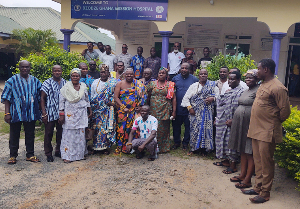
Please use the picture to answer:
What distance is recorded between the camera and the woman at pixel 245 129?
4082 millimetres

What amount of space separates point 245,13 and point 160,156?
5.11 meters

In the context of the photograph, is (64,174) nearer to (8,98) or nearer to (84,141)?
(84,141)

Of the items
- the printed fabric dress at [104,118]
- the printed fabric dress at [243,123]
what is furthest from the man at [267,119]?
the printed fabric dress at [104,118]

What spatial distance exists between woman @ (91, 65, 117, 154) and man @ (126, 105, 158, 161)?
49cm

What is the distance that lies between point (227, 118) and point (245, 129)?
1.84 ft

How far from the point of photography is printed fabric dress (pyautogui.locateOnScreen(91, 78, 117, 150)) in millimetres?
5473

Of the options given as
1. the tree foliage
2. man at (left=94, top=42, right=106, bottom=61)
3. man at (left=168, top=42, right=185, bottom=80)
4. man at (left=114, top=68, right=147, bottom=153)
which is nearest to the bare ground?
man at (left=114, top=68, right=147, bottom=153)

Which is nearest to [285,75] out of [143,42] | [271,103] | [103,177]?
[143,42]

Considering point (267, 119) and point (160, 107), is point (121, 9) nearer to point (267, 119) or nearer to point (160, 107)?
point (160, 107)

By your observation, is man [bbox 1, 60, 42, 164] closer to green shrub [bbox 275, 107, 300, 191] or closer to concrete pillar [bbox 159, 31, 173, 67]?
green shrub [bbox 275, 107, 300, 191]

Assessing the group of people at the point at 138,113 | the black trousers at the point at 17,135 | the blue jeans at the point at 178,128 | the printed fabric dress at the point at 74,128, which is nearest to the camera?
the group of people at the point at 138,113

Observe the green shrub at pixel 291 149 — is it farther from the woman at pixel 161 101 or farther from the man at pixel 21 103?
the man at pixel 21 103

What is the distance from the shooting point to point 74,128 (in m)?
5.08

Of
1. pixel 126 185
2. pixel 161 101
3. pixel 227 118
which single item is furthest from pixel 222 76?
pixel 126 185
